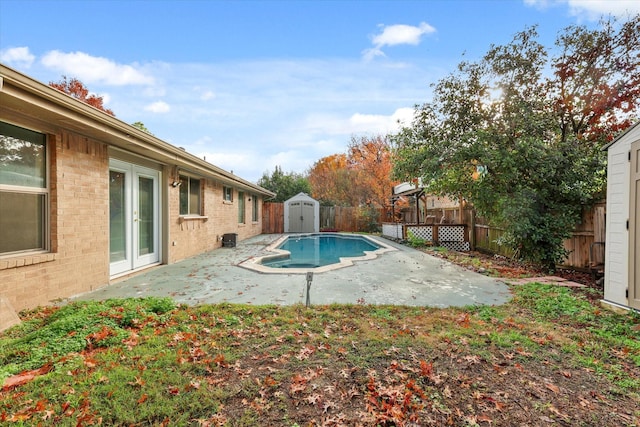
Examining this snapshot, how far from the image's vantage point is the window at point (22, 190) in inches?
145

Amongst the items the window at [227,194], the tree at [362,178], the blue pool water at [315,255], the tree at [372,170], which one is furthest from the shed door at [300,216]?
the window at [227,194]

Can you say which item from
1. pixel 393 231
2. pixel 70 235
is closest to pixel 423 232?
pixel 393 231

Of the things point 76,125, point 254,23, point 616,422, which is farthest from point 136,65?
point 616,422

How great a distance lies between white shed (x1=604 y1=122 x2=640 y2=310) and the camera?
3.91m

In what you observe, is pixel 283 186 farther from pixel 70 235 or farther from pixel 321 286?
pixel 70 235

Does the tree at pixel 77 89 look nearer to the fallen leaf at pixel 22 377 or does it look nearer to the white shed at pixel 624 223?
the fallen leaf at pixel 22 377

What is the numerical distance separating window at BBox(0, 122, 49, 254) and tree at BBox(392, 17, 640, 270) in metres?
7.66

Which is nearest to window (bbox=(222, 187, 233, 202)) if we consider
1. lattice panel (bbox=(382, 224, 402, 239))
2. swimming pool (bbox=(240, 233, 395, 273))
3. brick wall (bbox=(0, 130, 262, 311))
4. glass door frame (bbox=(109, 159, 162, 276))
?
swimming pool (bbox=(240, 233, 395, 273))

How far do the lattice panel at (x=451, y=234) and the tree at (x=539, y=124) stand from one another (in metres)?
4.29

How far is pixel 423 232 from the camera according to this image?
12914 millimetres

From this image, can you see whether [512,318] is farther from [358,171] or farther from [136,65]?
[358,171]

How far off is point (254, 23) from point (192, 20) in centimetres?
179

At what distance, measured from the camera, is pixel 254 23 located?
916 centimetres

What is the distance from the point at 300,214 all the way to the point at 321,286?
578 inches
